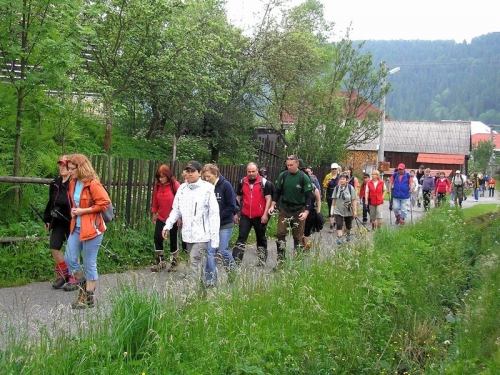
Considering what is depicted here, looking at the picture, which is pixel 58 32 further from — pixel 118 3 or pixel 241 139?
pixel 241 139

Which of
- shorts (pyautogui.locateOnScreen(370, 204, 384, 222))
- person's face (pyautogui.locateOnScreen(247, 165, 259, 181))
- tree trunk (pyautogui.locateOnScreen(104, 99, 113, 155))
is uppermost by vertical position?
tree trunk (pyautogui.locateOnScreen(104, 99, 113, 155))

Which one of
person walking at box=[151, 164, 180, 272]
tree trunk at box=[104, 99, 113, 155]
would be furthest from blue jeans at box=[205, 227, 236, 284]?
tree trunk at box=[104, 99, 113, 155]

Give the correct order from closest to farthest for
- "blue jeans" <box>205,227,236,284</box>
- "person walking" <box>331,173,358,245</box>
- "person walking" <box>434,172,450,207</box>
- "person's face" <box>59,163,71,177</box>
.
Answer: "blue jeans" <box>205,227,236,284</box>, "person's face" <box>59,163,71,177</box>, "person walking" <box>331,173,358,245</box>, "person walking" <box>434,172,450,207</box>

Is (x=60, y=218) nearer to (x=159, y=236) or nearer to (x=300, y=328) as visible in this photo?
(x=159, y=236)

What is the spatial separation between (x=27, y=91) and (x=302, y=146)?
14423 mm

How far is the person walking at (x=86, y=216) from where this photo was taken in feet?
24.2

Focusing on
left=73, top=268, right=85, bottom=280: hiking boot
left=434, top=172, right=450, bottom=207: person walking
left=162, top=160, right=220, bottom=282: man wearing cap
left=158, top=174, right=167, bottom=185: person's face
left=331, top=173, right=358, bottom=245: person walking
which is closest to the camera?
left=73, top=268, right=85, bottom=280: hiking boot

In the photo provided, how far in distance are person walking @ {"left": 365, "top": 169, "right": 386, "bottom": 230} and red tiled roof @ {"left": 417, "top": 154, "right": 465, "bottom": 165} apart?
171ft

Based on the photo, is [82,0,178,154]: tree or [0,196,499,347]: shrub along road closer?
[0,196,499,347]: shrub along road

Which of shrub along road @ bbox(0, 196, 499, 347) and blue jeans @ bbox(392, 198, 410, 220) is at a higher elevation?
blue jeans @ bbox(392, 198, 410, 220)

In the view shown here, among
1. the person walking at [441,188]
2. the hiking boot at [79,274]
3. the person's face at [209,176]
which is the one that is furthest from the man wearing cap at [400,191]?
the hiking boot at [79,274]

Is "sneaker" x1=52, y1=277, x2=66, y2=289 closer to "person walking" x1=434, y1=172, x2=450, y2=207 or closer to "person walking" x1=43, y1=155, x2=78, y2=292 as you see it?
"person walking" x1=43, y1=155, x2=78, y2=292

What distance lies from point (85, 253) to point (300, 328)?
8.98ft

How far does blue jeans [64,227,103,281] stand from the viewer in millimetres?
7352
